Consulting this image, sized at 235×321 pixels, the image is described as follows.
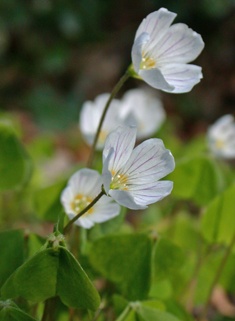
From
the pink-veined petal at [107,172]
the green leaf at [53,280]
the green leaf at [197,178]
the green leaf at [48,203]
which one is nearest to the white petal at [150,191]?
the pink-veined petal at [107,172]

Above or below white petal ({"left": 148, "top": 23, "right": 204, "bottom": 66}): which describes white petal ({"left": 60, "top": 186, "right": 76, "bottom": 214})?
below

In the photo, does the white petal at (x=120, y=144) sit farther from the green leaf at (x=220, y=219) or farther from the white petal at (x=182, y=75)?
the green leaf at (x=220, y=219)

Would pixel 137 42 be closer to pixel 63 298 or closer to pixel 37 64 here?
pixel 63 298

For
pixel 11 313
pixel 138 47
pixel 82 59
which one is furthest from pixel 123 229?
pixel 82 59

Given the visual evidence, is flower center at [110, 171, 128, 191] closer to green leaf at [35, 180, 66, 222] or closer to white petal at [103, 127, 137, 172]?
white petal at [103, 127, 137, 172]

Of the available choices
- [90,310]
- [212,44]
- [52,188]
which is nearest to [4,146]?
[52,188]

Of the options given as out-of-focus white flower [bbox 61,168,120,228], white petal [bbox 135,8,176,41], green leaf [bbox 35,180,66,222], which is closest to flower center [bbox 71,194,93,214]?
out-of-focus white flower [bbox 61,168,120,228]
